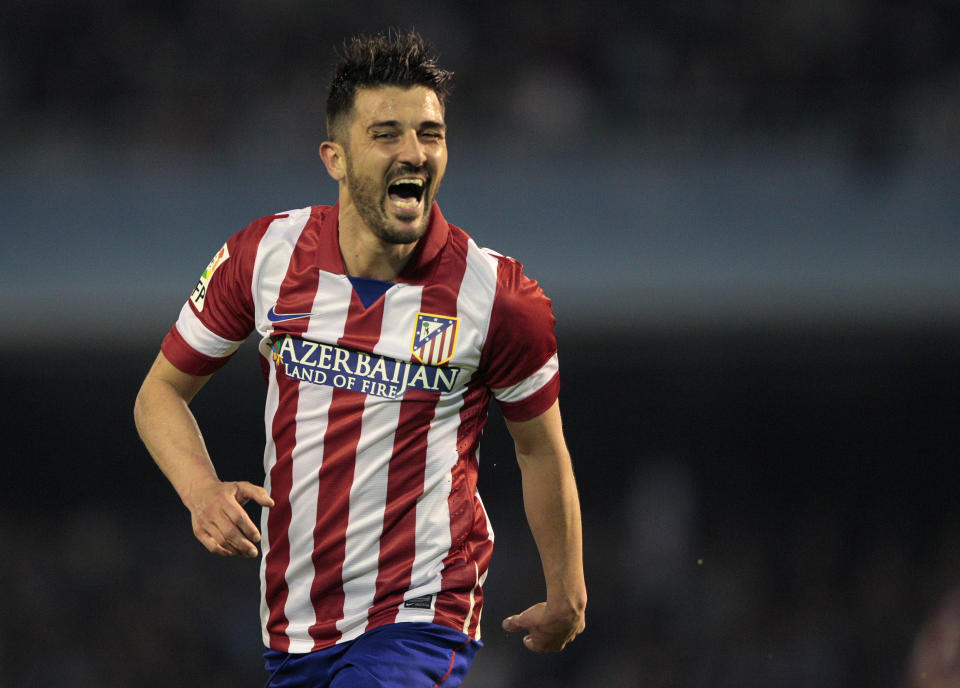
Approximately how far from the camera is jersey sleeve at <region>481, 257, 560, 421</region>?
7.28 ft

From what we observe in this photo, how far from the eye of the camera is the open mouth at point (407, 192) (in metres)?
2.17

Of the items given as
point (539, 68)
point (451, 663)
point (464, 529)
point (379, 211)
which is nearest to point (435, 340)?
point (379, 211)

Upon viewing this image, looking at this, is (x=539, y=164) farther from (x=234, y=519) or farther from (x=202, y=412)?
(x=234, y=519)

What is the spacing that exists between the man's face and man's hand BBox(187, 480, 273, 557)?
54cm

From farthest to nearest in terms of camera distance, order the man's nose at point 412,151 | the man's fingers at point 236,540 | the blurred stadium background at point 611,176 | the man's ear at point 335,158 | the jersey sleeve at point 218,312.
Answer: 1. the blurred stadium background at point 611,176
2. the jersey sleeve at point 218,312
3. the man's ear at point 335,158
4. the man's nose at point 412,151
5. the man's fingers at point 236,540

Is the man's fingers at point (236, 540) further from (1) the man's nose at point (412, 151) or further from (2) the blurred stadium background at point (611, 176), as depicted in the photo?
(2) the blurred stadium background at point (611, 176)

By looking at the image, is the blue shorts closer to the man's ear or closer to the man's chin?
the man's chin

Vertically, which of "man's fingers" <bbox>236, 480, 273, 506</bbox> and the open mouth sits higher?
the open mouth

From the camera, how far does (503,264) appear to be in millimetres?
2289

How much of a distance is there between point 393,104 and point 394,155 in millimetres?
95

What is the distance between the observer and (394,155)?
2.15 m

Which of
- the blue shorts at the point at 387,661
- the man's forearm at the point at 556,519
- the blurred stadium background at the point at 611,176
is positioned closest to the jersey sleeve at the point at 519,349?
the man's forearm at the point at 556,519

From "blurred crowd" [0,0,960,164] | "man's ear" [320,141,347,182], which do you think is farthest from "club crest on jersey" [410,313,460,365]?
"blurred crowd" [0,0,960,164]

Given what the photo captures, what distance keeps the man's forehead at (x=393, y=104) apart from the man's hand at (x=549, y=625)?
0.98 meters
